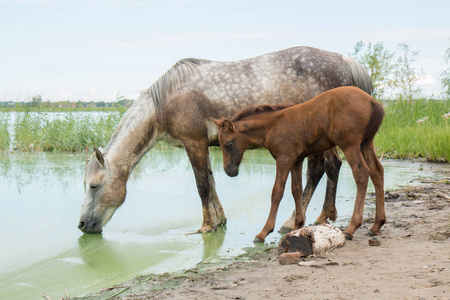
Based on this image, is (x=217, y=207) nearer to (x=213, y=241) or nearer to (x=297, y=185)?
(x=213, y=241)

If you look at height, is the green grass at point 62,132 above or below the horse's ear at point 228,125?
below

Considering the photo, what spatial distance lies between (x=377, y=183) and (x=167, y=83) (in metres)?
2.61

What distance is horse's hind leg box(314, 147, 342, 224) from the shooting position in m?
5.84

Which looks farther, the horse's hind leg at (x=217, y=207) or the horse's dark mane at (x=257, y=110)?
the horse's hind leg at (x=217, y=207)

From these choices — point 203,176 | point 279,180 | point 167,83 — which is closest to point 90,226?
point 203,176

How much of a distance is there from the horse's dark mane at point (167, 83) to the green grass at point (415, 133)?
15.4ft

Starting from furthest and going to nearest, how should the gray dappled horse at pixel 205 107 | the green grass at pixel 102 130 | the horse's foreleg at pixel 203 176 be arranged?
the green grass at pixel 102 130 → the horse's foreleg at pixel 203 176 → the gray dappled horse at pixel 205 107

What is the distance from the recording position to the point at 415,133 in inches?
481

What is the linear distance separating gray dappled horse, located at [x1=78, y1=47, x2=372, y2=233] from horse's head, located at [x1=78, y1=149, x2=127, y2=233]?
11 mm

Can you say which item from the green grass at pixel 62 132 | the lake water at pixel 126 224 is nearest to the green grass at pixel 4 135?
the green grass at pixel 62 132

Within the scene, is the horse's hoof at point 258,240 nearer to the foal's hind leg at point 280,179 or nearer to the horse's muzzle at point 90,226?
the foal's hind leg at point 280,179

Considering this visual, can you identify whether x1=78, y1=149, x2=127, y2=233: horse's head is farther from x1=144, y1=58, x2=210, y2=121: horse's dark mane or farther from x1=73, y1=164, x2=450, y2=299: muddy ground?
x1=73, y1=164, x2=450, y2=299: muddy ground

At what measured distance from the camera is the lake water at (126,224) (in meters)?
4.60

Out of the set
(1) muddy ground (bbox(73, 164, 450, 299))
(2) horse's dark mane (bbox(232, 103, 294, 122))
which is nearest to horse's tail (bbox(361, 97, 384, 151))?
(2) horse's dark mane (bbox(232, 103, 294, 122))
